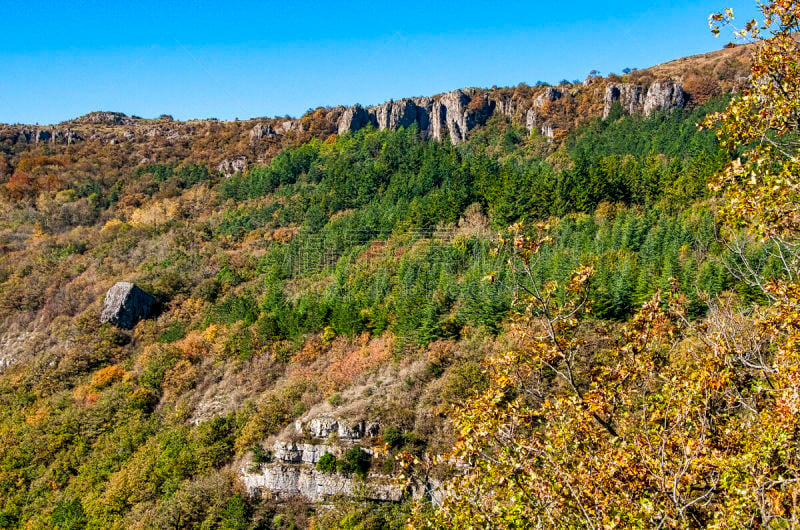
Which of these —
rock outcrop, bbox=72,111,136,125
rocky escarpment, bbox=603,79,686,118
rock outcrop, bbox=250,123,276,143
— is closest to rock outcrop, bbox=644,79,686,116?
rocky escarpment, bbox=603,79,686,118

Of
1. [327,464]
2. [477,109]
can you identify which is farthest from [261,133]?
[327,464]

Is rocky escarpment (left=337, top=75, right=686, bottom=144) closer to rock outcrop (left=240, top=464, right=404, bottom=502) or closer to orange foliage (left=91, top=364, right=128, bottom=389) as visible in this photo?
orange foliage (left=91, top=364, right=128, bottom=389)

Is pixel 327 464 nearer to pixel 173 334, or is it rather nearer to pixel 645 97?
pixel 173 334

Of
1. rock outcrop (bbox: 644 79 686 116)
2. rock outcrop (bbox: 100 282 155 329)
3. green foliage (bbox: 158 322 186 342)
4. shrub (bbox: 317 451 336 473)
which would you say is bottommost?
shrub (bbox: 317 451 336 473)

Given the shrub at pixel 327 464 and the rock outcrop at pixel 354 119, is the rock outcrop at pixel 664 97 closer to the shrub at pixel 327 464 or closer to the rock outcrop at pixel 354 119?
the rock outcrop at pixel 354 119

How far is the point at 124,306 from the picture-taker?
69.2 meters

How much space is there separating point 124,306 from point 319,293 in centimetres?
2694

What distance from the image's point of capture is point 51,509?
44281mm

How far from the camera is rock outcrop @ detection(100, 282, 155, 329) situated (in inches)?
2719

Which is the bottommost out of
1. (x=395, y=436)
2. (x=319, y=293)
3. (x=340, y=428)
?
(x=340, y=428)

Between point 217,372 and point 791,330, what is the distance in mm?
57462

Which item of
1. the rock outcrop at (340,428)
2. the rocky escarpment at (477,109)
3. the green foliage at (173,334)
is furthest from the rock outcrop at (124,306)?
the rocky escarpment at (477,109)

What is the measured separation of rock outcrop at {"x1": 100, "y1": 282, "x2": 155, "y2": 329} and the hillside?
2.64ft

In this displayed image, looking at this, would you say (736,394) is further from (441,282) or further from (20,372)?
(20,372)
